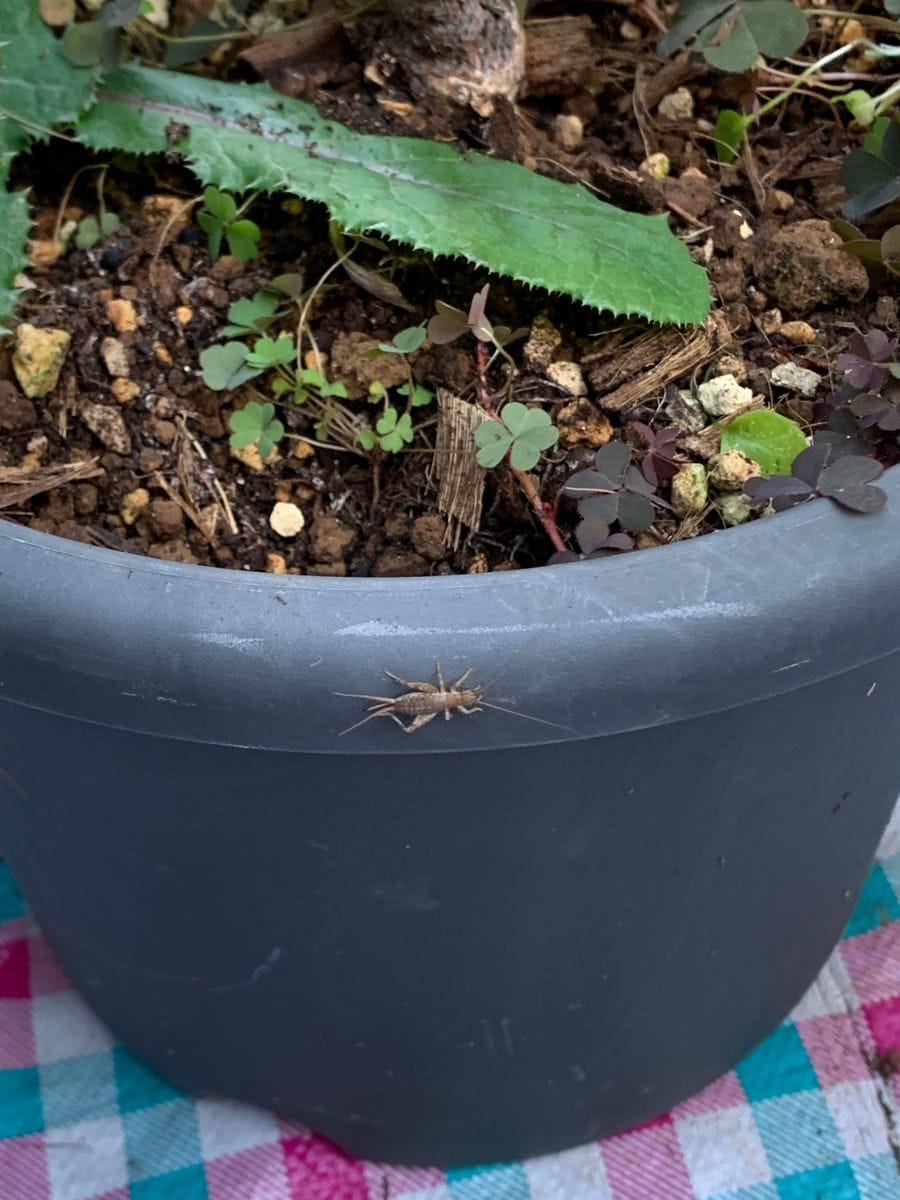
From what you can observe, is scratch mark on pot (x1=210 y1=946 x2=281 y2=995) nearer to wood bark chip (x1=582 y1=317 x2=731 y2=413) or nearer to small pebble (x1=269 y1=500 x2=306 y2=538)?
small pebble (x1=269 y1=500 x2=306 y2=538)

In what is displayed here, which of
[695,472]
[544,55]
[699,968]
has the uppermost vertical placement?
[544,55]

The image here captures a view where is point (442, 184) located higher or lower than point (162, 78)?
lower

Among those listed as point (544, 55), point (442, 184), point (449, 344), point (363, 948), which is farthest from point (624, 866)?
point (544, 55)

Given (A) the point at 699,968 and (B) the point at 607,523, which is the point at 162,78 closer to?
(B) the point at 607,523

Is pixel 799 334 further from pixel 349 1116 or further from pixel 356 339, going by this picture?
pixel 349 1116

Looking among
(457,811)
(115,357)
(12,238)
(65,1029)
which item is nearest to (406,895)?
(457,811)

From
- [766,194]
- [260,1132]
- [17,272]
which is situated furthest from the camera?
[260,1132]

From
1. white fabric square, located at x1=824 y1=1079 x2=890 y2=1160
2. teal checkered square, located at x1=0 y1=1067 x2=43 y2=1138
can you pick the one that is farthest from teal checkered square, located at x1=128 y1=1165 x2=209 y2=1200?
white fabric square, located at x1=824 y1=1079 x2=890 y2=1160
